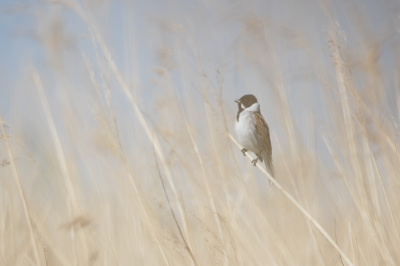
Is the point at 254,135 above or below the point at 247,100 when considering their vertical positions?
below

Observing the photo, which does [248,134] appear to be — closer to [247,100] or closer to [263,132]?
[263,132]

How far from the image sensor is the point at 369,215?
45.3 inches

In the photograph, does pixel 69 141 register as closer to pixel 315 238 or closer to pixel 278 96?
pixel 278 96

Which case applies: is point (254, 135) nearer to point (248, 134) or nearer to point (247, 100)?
point (248, 134)

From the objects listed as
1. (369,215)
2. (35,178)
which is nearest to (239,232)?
(369,215)

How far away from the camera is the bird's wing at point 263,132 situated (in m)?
2.07

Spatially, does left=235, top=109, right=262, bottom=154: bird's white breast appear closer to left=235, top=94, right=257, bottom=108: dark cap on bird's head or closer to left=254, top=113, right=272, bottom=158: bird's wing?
left=254, top=113, right=272, bottom=158: bird's wing

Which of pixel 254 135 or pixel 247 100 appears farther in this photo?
pixel 247 100

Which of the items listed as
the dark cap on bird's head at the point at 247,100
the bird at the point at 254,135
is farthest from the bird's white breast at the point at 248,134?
the dark cap on bird's head at the point at 247,100

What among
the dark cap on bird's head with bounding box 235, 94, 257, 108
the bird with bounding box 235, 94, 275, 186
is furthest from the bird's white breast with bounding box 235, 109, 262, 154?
the dark cap on bird's head with bounding box 235, 94, 257, 108

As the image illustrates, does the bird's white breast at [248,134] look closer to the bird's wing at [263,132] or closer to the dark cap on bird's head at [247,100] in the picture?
the bird's wing at [263,132]

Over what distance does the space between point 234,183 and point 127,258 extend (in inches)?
34.7

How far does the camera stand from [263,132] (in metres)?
2.09

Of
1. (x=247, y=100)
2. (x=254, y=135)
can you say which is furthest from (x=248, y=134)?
(x=247, y=100)
